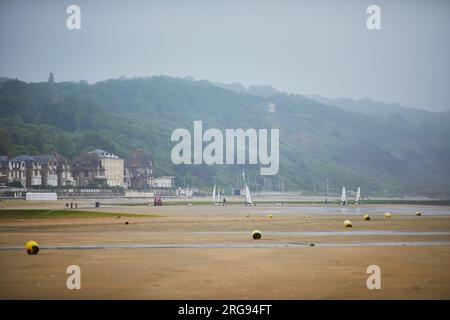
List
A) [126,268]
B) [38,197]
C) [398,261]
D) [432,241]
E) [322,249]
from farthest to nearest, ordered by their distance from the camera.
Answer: [38,197] → [432,241] → [322,249] → [398,261] → [126,268]

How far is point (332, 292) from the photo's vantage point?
22625 mm

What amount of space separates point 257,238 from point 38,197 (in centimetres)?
14297

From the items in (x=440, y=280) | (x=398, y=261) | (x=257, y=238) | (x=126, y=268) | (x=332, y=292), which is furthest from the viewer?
(x=257, y=238)

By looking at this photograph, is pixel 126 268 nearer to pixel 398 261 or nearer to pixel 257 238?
pixel 398 261

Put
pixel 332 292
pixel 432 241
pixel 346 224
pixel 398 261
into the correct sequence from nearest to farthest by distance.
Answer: pixel 332 292 < pixel 398 261 < pixel 432 241 < pixel 346 224

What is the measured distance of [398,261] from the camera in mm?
30578

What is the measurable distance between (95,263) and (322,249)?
11.9m

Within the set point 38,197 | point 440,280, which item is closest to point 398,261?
point 440,280
